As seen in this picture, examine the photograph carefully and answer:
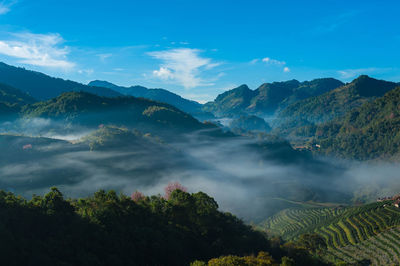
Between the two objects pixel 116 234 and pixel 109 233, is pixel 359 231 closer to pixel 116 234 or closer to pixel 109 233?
pixel 116 234

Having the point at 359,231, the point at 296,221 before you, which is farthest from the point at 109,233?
the point at 296,221

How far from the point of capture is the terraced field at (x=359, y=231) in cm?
8781

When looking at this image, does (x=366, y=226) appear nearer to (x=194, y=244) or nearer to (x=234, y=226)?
(x=234, y=226)

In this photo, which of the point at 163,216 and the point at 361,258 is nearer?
the point at 163,216

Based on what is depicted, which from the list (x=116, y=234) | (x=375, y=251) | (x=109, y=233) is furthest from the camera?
(x=375, y=251)

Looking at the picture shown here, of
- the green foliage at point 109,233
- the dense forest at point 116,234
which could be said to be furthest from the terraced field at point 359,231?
the green foliage at point 109,233

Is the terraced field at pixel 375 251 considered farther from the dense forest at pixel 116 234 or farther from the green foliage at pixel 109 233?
the green foliage at pixel 109 233

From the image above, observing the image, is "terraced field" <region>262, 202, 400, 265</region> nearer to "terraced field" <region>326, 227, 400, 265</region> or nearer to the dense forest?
"terraced field" <region>326, 227, 400, 265</region>

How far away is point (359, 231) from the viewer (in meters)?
113

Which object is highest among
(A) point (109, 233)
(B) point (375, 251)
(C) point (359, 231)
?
(A) point (109, 233)

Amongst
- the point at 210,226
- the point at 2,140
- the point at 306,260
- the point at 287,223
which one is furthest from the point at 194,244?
the point at 2,140

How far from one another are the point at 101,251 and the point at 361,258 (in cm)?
8186

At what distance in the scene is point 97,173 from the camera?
175875 mm

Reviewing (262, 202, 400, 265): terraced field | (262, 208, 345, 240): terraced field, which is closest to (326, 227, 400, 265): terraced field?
(262, 202, 400, 265): terraced field
